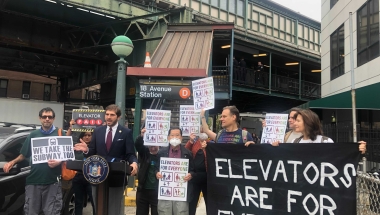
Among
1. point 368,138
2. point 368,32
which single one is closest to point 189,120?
point 368,138

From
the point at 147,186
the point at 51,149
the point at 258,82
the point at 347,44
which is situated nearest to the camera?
the point at 51,149

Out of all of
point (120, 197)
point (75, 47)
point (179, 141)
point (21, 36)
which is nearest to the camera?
point (120, 197)

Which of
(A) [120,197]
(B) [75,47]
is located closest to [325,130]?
(A) [120,197]

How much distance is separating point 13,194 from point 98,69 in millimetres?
16581

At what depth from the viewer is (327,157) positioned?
12.1 feet

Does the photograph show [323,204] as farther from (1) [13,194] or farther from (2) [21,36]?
(2) [21,36]

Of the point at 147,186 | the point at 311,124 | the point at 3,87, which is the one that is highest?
the point at 3,87

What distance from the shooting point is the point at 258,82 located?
20.6m

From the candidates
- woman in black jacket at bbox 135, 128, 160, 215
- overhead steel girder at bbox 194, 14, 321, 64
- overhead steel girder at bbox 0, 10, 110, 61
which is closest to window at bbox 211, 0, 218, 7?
overhead steel girder at bbox 194, 14, 321, 64

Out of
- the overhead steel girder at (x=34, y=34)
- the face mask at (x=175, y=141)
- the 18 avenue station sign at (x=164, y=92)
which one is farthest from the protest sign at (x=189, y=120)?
the overhead steel girder at (x=34, y=34)

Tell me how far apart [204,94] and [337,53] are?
12.3 m

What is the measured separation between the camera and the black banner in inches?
141

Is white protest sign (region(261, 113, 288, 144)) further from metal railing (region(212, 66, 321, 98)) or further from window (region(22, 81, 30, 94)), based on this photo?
window (region(22, 81, 30, 94))

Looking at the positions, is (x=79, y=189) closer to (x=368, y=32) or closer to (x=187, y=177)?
(x=187, y=177)
